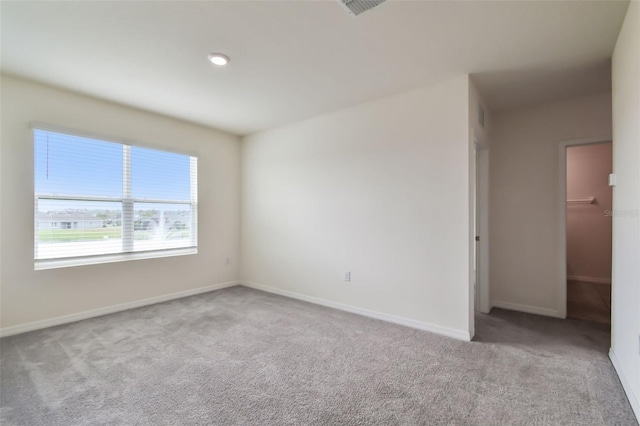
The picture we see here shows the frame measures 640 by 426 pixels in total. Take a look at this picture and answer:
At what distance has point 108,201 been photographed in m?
3.51

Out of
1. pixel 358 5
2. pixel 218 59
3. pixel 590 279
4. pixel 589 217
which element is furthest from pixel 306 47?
pixel 590 279

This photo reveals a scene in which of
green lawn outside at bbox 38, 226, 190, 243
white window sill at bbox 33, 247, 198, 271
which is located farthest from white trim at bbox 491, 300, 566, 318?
green lawn outside at bbox 38, 226, 190, 243

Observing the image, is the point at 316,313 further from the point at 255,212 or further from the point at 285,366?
the point at 255,212

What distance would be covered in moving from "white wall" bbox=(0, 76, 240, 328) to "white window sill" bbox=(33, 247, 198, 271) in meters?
0.06

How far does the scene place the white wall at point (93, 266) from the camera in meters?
2.85

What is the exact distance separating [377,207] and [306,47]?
5.99 feet

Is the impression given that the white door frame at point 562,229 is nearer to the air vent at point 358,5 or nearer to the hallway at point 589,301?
the hallway at point 589,301

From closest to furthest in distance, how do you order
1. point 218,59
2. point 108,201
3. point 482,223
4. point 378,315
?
point 218,59
point 378,315
point 108,201
point 482,223

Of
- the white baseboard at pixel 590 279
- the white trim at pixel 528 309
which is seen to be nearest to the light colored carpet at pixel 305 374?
the white trim at pixel 528 309

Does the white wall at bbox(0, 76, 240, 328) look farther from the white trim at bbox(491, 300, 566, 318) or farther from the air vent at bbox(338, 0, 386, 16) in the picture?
the white trim at bbox(491, 300, 566, 318)

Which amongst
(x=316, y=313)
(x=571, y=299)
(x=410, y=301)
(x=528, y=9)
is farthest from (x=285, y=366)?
(x=571, y=299)

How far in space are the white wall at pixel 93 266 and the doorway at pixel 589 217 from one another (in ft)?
19.4

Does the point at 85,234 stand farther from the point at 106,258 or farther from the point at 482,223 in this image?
the point at 482,223

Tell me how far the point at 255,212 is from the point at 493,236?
3.56m
